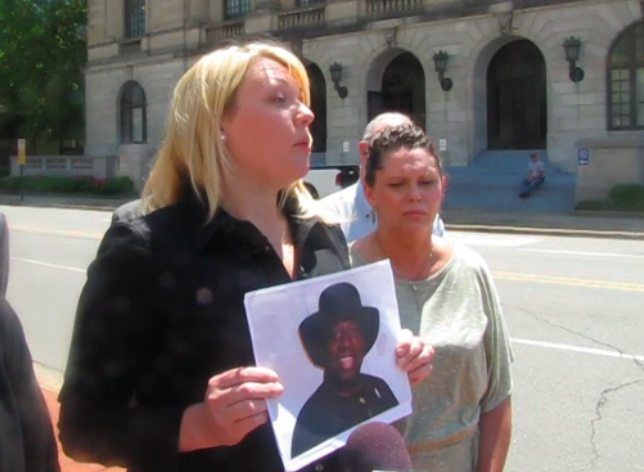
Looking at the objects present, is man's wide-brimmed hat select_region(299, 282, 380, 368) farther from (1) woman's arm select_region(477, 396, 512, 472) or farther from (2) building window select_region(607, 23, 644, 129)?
(2) building window select_region(607, 23, 644, 129)

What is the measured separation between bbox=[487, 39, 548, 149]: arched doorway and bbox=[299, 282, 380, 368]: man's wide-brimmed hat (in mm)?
30093

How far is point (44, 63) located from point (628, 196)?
38638mm

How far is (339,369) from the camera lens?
2170 mm

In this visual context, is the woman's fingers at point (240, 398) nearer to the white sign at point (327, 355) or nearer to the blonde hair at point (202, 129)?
the white sign at point (327, 355)

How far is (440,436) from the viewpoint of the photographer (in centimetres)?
277

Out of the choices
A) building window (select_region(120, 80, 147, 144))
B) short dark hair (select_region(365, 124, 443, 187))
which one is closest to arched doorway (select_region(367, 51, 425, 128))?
building window (select_region(120, 80, 147, 144))

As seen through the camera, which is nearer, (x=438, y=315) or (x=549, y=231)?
(x=438, y=315)

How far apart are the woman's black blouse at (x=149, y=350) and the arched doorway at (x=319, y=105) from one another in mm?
34362

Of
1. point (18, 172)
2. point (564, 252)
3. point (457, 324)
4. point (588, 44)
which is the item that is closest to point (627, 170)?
point (588, 44)

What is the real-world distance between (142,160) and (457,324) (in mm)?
38510

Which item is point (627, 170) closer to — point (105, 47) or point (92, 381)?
point (92, 381)

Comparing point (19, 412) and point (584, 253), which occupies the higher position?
point (19, 412)

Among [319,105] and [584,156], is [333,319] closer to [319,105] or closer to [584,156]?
[584,156]

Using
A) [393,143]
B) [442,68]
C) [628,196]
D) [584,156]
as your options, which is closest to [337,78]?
[442,68]
